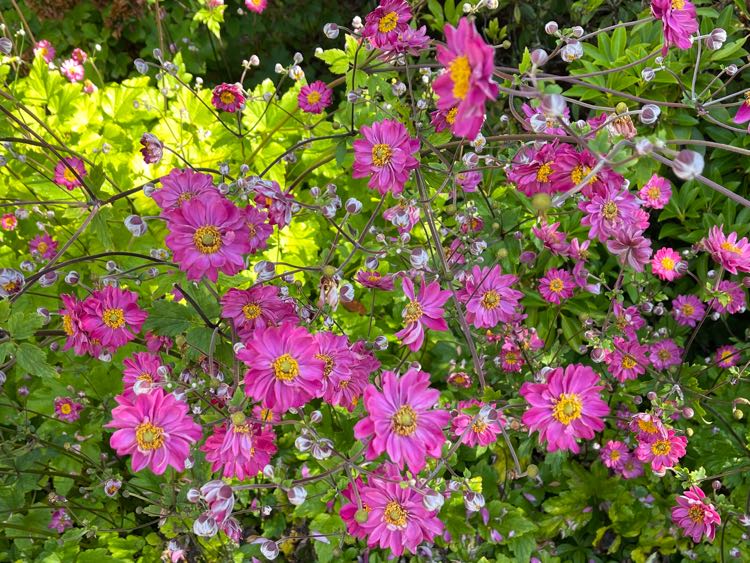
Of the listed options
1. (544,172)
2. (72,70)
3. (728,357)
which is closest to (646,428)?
(728,357)

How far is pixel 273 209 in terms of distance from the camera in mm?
1409

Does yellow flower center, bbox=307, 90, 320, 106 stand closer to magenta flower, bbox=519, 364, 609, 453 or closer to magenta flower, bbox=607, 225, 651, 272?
magenta flower, bbox=607, 225, 651, 272

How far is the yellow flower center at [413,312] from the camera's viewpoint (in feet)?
4.16

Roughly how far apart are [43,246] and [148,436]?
4.15 feet

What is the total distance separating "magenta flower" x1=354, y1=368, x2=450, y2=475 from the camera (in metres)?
1.10

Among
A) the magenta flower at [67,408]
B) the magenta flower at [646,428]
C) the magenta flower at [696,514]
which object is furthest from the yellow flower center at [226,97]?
the magenta flower at [696,514]

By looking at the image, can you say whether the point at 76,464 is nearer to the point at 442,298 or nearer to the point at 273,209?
the point at 273,209

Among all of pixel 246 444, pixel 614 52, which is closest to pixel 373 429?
pixel 246 444

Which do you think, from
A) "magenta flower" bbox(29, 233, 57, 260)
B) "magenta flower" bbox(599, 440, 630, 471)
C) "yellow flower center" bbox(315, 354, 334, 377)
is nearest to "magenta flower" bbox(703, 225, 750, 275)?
"magenta flower" bbox(599, 440, 630, 471)

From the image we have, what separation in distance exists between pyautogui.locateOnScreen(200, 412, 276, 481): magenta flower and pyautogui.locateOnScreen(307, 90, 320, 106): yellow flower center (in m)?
1.11

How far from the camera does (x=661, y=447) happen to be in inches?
66.7

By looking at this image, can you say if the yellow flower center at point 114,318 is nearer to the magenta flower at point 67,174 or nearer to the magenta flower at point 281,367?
the magenta flower at point 281,367

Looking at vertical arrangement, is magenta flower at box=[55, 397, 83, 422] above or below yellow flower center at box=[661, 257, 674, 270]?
above

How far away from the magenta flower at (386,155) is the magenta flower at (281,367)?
413 millimetres
